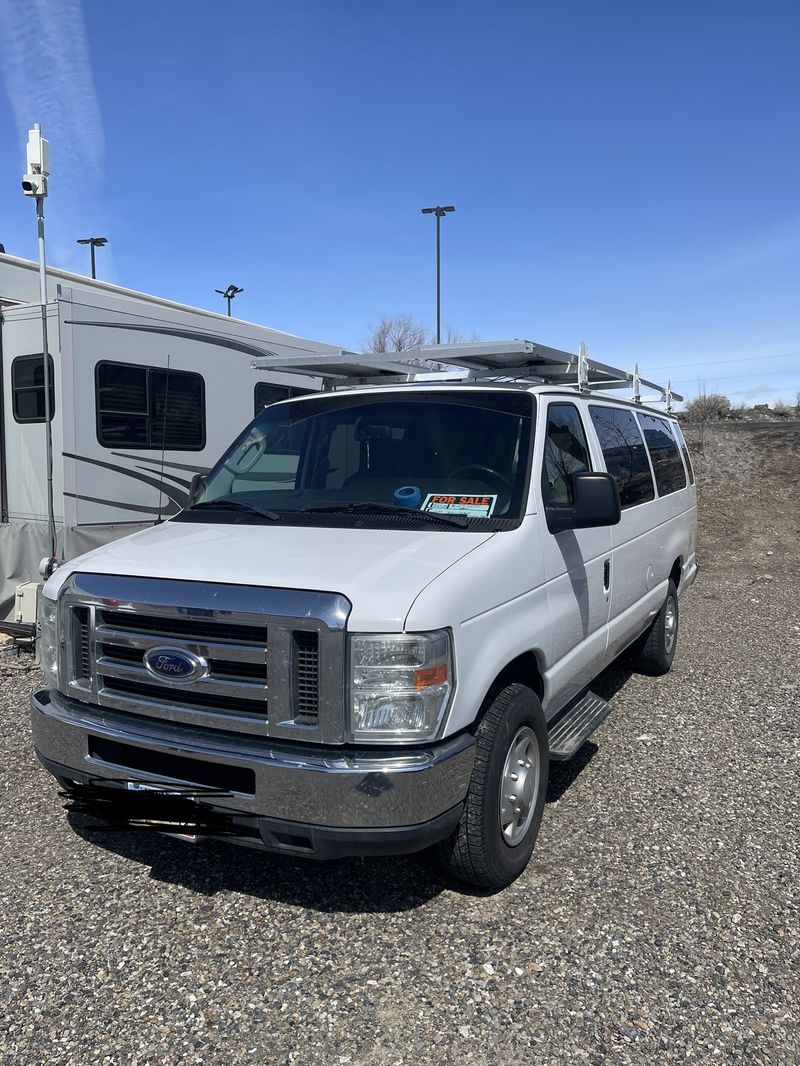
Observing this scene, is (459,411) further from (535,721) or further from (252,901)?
(252,901)

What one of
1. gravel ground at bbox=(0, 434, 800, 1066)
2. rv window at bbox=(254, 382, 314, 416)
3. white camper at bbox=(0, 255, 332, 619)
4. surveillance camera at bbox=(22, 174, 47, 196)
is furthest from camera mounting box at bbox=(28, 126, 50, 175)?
gravel ground at bbox=(0, 434, 800, 1066)

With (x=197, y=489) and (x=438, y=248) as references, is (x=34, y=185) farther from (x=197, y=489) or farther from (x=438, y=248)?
(x=438, y=248)

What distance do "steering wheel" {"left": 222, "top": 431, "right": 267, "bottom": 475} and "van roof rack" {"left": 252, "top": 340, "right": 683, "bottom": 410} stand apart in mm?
596

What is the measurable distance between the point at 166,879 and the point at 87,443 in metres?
5.04

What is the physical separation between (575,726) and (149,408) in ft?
18.4

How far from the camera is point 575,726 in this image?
164 inches

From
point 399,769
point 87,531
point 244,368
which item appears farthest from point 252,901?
point 244,368

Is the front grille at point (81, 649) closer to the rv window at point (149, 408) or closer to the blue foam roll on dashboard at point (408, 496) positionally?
the blue foam roll on dashboard at point (408, 496)

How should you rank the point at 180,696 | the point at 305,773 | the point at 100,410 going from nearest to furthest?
the point at 305,773, the point at 180,696, the point at 100,410

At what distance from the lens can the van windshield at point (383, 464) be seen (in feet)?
12.3

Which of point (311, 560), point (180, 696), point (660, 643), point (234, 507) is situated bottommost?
point (660, 643)

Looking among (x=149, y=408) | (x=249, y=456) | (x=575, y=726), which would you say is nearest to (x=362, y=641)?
(x=575, y=726)

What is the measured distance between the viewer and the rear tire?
652 cm

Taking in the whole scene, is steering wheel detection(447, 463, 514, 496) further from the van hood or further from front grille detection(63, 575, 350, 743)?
front grille detection(63, 575, 350, 743)
